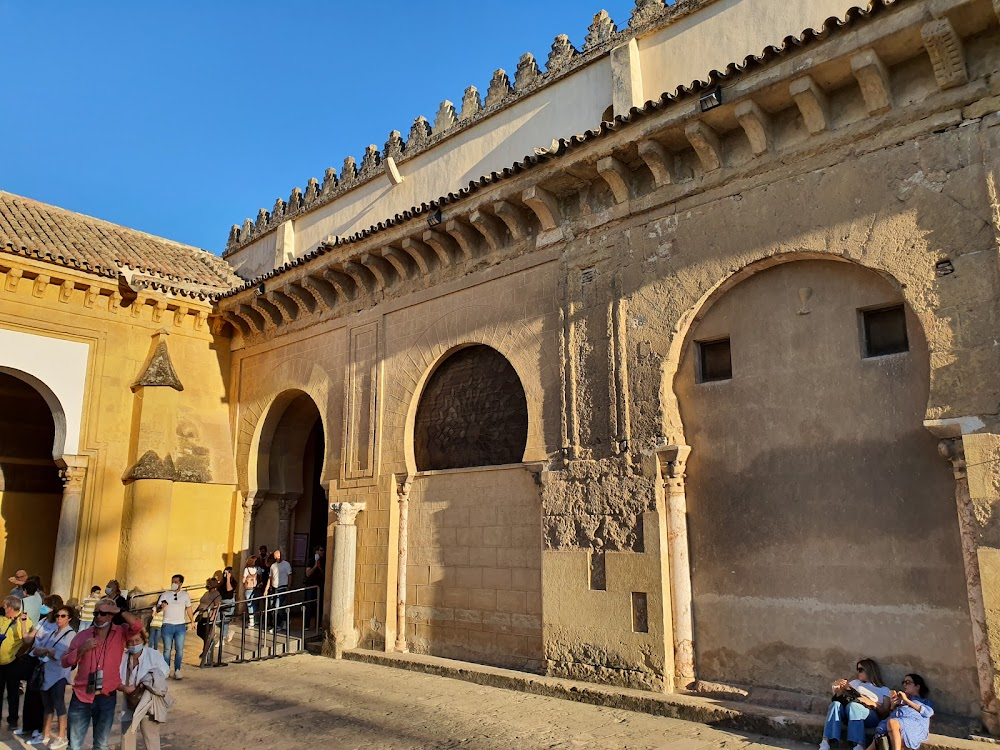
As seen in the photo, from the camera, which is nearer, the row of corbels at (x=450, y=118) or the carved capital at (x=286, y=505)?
the row of corbels at (x=450, y=118)

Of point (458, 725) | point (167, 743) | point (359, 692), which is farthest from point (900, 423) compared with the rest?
point (167, 743)

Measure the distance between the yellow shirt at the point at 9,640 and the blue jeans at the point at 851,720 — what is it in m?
6.53

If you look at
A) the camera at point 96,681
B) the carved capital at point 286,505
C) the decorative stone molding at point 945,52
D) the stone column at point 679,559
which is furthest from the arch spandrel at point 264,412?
the decorative stone molding at point 945,52

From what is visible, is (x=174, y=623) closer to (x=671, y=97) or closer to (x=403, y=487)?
(x=403, y=487)

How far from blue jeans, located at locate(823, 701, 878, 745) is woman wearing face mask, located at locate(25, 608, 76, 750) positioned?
577 cm

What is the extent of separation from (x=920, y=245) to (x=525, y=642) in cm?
549

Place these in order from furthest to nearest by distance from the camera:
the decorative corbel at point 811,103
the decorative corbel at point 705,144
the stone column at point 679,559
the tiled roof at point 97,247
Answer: the tiled roof at point 97,247
the decorative corbel at point 705,144
the stone column at point 679,559
the decorative corbel at point 811,103

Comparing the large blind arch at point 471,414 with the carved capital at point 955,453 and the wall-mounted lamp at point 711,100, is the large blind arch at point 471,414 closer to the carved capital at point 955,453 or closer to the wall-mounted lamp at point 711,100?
the wall-mounted lamp at point 711,100

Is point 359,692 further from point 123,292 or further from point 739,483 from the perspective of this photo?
point 123,292

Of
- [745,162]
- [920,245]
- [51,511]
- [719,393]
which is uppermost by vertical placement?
[745,162]

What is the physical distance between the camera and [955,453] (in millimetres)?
5645

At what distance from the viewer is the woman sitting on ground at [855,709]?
532cm

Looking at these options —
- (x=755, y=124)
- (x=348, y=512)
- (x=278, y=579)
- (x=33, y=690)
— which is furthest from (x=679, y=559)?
(x=278, y=579)

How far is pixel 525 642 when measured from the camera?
8289mm
